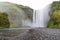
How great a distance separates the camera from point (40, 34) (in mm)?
1650

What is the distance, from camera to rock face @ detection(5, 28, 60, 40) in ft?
5.33

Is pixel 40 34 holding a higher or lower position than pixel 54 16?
lower

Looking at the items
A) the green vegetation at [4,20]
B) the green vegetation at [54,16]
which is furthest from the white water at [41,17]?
the green vegetation at [4,20]

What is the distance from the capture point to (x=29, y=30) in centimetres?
166

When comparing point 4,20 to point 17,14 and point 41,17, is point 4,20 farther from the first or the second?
point 41,17

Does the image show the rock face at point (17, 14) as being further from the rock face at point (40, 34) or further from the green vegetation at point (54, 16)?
the green vegetation at point (54, 16)

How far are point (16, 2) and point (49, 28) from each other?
0.53 meters

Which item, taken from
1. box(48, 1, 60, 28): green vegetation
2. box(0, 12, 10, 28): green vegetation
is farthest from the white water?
box(0, 12, 10, 28): green vegetation

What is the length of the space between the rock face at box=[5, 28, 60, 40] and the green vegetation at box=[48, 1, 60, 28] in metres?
0.06

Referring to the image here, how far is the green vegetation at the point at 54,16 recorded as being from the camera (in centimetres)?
165

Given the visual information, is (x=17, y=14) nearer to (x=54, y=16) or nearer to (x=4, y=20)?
(x=4, y=20)

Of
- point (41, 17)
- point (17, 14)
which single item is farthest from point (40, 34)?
point (17, 14)

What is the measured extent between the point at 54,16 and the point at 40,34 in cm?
28

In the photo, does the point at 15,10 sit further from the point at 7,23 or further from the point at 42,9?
the point at 42,9
